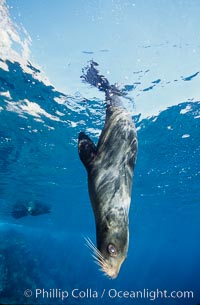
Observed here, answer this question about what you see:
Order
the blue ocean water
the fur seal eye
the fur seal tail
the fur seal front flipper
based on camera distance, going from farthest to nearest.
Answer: the blue ocean water < the fur seal tail < the fur seal front flipper < the fur seal eye

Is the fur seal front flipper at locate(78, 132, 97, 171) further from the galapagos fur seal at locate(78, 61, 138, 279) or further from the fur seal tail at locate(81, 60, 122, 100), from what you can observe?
the fur seal tail at locate(81, 60, 122, 100)

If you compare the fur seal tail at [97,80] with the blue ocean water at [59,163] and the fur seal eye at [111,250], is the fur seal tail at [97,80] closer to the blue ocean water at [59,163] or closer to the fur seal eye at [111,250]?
the blue ocean water at [59,163]

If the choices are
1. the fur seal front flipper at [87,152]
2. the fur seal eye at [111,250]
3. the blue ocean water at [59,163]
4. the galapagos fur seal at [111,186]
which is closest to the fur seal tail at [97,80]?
the blue ocean water at [59,163]

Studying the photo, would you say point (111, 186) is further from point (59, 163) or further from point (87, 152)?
point (59, 163)

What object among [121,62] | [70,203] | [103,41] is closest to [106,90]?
[121,62]

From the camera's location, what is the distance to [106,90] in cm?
1009

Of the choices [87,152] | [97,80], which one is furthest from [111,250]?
[97,80]

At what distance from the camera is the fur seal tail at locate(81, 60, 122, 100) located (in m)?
9.42

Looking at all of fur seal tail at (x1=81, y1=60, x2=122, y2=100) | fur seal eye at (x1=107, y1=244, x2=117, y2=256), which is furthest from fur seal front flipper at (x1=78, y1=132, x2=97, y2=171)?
fur seal tail at (x1=81, y1=60, x2=122, y2=100)

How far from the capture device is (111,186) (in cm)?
244

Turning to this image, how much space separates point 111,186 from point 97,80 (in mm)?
7804

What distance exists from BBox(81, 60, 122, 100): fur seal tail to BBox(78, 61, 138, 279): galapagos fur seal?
649 centimetres

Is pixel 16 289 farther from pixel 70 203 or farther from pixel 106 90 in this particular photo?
pixel 106 90

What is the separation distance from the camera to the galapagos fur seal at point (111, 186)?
2066 millimetres
